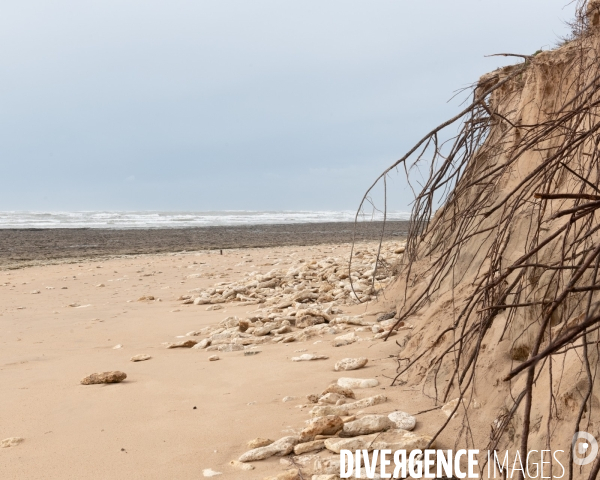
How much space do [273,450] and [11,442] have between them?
1.49 metres

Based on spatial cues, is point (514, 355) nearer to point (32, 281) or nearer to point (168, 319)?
point (168, 319)

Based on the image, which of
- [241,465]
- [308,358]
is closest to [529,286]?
[241,465]

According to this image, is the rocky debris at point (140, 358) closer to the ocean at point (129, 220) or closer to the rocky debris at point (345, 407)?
the rocky debris at point (345, 407)

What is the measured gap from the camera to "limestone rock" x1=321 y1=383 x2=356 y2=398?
323 centimetres

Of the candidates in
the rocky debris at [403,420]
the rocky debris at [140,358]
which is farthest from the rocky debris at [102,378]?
the rocky debris at [403,420]

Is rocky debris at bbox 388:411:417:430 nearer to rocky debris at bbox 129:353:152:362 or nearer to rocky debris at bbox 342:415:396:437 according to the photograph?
rocky debris at bbox 342:415:396:437

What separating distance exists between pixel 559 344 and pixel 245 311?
619 centimetres

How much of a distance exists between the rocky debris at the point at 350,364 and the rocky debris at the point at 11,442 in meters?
2.00

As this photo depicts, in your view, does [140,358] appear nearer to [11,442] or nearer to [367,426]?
[11,442]

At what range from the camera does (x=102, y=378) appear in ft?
12.9

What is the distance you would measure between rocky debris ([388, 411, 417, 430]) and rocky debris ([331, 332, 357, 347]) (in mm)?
1861

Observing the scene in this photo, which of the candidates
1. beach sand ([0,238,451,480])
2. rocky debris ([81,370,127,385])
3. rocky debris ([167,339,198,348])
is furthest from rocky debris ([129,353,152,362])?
rocky debris ([81,370,127,385])

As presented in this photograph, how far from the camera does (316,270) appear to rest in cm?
932

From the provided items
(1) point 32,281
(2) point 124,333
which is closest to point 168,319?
(2) point 124,333
